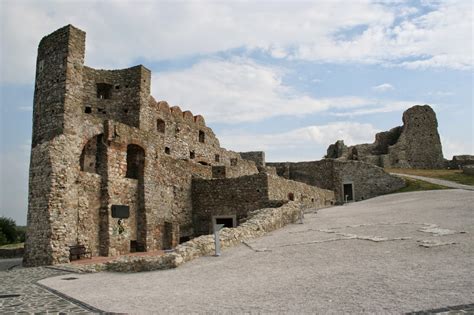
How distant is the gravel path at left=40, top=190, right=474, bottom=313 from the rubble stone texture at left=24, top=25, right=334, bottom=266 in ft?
18.2

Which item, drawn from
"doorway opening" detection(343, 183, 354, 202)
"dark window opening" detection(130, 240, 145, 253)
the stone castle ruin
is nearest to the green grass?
"doorway opening" detection(343, 183, 354, 202)

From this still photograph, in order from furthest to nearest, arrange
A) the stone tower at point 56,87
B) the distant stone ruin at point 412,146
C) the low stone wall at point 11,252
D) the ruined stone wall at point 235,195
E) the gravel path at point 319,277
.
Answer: the distant stone ruin at point 412,146, the low stone wall at point 11,252, the ruined stone wall at point 235,195, the stone tower at point 56,87, the gravel path at point 319,277

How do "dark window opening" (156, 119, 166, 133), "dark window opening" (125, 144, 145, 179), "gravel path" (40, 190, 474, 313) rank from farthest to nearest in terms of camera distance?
"dark window opening" (156, 119, 166, 133) → "dark window opening" (125, 144, 145, 179) → "gravel path" (40, 190, 474, 313)

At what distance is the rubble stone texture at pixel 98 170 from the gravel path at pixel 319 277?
5547mm

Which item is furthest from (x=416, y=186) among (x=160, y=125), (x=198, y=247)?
(x=198, y=247)

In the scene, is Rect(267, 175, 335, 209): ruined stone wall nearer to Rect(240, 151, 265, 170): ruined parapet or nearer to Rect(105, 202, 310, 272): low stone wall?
Rect(105, 202, 310, 272): low stone wall

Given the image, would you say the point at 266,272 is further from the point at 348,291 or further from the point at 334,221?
the point at 334,221

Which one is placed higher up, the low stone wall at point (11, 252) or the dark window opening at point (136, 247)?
the dark window opening at point (136, 247)

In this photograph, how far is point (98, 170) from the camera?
19.5 m

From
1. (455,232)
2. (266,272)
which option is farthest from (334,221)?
(266,272)

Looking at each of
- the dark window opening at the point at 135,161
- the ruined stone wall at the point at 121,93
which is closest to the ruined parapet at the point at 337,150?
the ruined stone wall at the point at 121,93

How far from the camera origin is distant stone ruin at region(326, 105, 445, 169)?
45.8m

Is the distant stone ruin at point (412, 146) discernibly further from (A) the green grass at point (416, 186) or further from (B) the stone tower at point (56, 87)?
(B) the stone tower at point (56, 87)

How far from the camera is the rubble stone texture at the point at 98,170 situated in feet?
54.9
